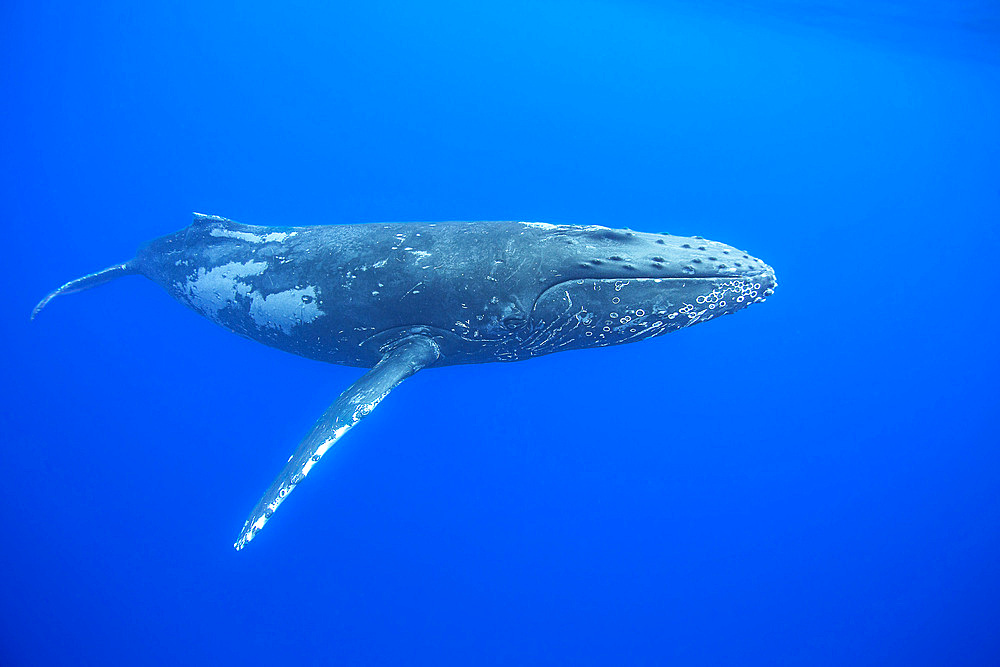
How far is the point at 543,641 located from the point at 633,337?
8575mm

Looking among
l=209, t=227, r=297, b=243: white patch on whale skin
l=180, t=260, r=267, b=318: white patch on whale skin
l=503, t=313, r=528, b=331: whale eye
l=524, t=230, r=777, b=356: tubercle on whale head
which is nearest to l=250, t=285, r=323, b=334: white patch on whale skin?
l=180, t=260, r=267, b=318: white patch on whale skin

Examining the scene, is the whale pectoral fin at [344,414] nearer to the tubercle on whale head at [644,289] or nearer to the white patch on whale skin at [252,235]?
the tubercle on whale head at [644,289]

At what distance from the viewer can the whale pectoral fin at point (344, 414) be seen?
4137mm

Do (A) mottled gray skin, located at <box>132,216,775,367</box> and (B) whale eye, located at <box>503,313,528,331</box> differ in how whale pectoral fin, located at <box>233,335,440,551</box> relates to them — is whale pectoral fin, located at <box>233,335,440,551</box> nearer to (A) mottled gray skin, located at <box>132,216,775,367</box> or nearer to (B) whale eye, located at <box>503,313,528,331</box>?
(A) mottled gray skin, located at <box>132,216,775,367</box>

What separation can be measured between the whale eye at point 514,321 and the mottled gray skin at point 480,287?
0.01 meters

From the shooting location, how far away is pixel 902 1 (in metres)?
15.9

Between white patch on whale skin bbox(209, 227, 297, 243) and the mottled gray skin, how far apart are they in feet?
0.15

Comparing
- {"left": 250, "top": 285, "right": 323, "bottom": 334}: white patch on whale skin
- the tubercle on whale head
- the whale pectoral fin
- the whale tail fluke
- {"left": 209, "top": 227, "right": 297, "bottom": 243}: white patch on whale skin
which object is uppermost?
the whale tail fluke

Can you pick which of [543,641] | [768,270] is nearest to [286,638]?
[543,641]

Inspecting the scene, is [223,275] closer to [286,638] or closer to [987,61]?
[286,638]

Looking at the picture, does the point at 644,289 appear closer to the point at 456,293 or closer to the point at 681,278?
the point at 681,278

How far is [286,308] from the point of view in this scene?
18.9 feet

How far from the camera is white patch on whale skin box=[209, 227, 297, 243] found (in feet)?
20.7

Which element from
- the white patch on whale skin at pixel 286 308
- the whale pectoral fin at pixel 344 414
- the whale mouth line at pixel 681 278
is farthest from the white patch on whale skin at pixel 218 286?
the whale mouth line at pixel 681 278
